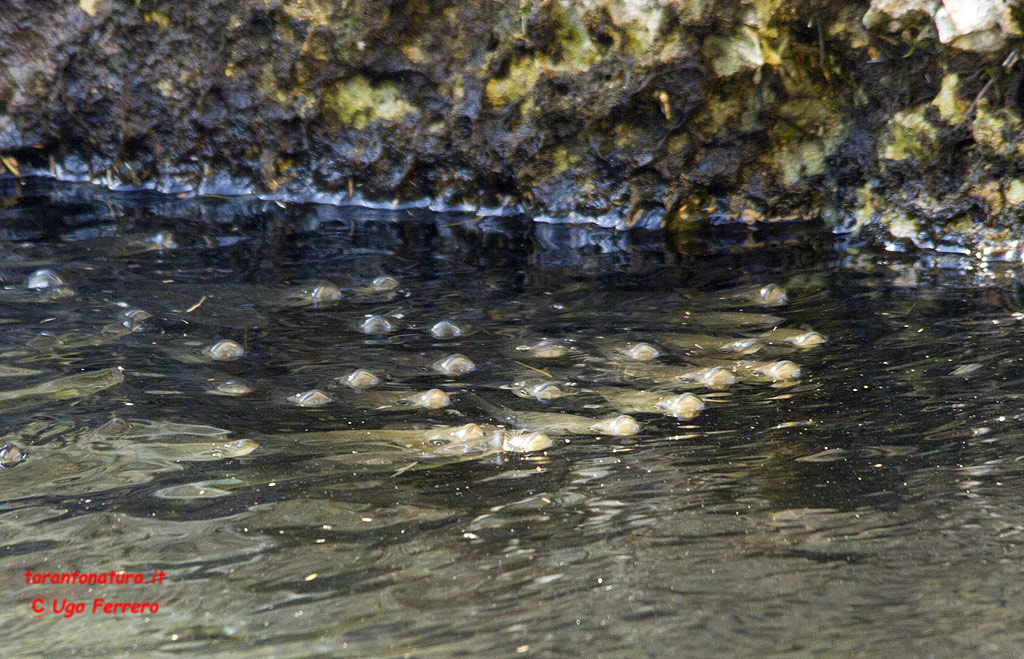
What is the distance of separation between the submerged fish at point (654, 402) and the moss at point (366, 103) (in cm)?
316

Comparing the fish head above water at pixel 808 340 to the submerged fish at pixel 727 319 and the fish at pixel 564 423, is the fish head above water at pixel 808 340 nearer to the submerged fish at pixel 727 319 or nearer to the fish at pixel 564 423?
the submerged fish at pixel 727 319

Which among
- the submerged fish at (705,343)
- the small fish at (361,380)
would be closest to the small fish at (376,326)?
the small fish at (361,380)

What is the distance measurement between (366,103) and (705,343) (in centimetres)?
314

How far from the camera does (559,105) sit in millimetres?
5422

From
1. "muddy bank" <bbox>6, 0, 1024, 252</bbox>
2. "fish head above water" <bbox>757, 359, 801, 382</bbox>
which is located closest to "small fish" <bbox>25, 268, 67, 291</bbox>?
"muddy bank" <bbox>6, 0, 1024, 252</bbox>

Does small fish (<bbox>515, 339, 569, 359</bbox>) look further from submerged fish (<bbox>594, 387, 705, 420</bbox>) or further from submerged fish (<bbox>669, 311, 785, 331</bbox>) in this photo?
submerged fish (<bbox>669, 311, 785, 331</bbox>)

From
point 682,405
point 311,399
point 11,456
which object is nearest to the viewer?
point 11,456

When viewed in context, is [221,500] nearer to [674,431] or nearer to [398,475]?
→ [398,475]

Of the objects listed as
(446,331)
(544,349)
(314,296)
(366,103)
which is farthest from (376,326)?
(366,103)

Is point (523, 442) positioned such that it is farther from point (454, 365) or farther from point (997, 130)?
point (997, 130)

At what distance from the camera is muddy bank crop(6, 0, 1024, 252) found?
482 centimetres

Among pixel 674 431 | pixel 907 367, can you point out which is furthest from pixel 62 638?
pixel 907 367

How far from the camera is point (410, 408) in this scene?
130 inches

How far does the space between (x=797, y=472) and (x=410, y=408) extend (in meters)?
1.33
